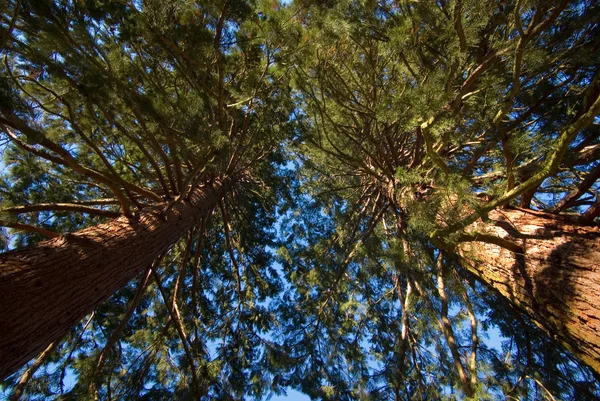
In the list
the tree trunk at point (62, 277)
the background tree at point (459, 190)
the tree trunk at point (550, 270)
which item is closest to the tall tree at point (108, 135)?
the tree trunk at point (62, 277)

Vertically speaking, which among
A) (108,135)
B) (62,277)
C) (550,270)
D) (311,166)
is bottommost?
(550,270)

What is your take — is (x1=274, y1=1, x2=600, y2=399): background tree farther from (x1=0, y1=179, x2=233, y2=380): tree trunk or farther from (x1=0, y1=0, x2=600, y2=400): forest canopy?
(x1=0, y1=179, x2=233, y2=380): tree trunk

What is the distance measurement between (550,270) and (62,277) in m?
3.02

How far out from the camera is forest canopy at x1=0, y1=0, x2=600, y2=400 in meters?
2.20

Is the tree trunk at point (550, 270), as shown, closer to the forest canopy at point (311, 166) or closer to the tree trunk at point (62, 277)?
the forest canopy at point (311, 166)

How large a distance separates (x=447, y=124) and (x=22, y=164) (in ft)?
15.8

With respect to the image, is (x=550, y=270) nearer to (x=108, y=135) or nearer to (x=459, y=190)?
(x=459, y=190)

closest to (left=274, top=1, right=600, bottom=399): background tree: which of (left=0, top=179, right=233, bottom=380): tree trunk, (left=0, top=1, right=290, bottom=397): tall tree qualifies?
(left=0, top=1, right=290, bottom=397): tall tree

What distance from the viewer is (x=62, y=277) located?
1.91 metres

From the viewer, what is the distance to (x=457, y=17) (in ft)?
8.16

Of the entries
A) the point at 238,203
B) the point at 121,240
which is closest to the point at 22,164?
the point at 121,240

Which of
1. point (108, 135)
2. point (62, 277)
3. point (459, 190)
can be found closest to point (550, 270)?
point (459, 190)

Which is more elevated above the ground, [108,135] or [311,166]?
[108,135]

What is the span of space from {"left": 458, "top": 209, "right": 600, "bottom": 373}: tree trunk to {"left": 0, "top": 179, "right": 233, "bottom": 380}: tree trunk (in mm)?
2464
